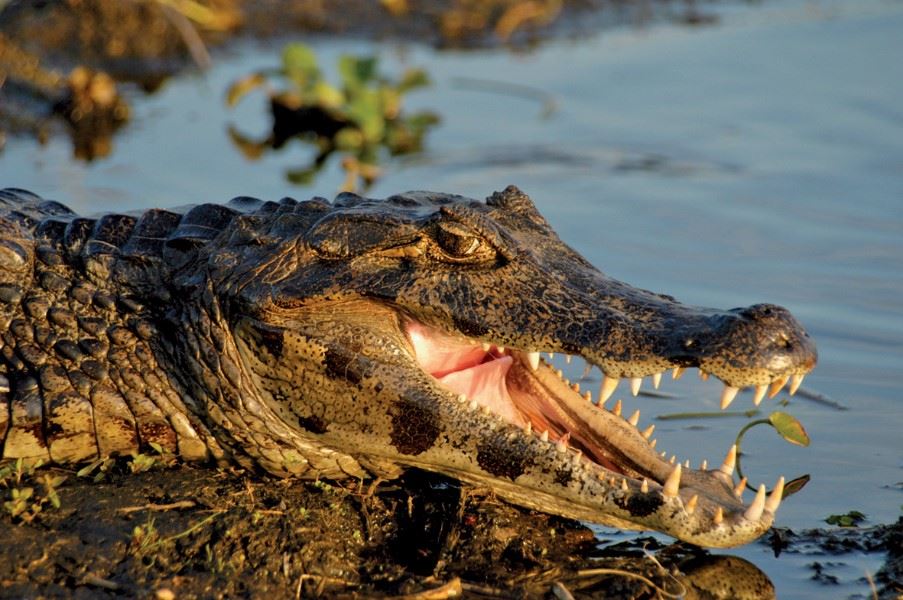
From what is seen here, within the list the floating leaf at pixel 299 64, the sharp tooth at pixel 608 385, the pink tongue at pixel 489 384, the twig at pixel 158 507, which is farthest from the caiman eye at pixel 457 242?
the floating leaf at pixel 299 64

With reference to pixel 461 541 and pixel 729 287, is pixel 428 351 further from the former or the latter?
pixel 729 287

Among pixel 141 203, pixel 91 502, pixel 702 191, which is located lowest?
pixel 91 502

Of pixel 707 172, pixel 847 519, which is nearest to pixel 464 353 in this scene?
pixel 847 519

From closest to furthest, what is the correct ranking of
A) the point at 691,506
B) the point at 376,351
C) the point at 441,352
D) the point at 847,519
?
the point at 691,506, the point at 376,351, the point at 847,519, the point at 441,352

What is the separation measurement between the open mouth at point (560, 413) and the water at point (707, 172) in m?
0.35

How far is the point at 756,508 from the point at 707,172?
17.0 ft

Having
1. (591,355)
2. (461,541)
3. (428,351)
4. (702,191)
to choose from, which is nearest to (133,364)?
(428,351)

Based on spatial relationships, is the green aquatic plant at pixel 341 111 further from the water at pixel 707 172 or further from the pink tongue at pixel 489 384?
the pink tongue at pixel 489 384

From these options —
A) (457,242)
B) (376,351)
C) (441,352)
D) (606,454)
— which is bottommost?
(606,454)

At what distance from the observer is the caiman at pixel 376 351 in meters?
4.07

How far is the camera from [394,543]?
4180 mm

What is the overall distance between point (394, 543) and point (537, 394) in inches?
29.5

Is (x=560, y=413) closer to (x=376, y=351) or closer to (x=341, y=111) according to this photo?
(x=376, y=351)

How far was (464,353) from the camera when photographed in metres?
4.64
